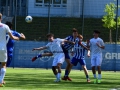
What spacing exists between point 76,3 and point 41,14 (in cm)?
405

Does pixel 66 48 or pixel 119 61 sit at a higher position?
pixel 66 48

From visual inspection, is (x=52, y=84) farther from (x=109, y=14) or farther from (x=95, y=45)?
(x=109, y=14)

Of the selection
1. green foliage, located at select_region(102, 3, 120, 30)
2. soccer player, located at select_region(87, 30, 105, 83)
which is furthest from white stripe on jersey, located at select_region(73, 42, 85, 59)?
green foliage, located at select_region(102, 3, 120, 30)

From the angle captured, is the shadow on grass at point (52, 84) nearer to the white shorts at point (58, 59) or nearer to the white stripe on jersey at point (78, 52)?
the white shorts at point (58, 59)

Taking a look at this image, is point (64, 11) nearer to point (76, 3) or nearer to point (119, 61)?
point (76, 3)

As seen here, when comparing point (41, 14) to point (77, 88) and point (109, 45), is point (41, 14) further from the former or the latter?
point (77, 88)

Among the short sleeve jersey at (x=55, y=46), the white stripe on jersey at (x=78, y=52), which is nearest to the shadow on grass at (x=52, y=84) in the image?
the white stripe on jersey at (x=78, y=52)

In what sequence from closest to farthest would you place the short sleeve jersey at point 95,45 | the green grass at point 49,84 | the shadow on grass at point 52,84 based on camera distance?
1. the green grass at point 49,84
2. the shadow on grass at point 52,84
3. the short sleeve jersey at point 95,45

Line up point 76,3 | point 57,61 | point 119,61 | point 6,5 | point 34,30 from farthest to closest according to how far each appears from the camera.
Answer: point 76,3, point 6,5, point 34,30, point 119,61, point 57,61

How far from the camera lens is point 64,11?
57.5 m

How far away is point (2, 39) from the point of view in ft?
52.6

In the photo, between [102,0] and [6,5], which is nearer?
[6,5]

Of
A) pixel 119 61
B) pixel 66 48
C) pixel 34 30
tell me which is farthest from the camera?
pixel 34 30

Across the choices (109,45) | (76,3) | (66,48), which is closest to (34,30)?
(76,3)
